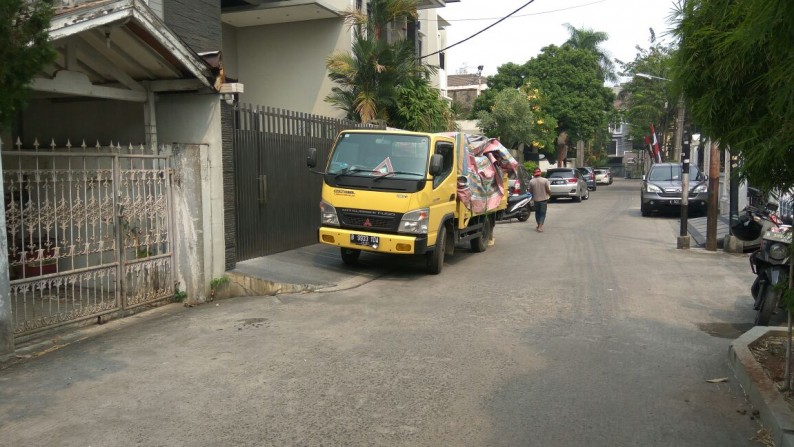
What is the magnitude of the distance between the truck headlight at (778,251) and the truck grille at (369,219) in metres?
5.07

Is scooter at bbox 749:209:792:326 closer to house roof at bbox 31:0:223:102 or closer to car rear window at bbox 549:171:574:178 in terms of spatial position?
house roof at bbox 31:0:223:102

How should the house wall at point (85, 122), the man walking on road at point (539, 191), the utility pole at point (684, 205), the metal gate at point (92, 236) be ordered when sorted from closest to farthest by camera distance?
1. the metal gate at point (92, 236)
2. the house wall at point (85, 122)
3. the utility pole at point (684, 205)
4. the man walking on road at point (539, 191)

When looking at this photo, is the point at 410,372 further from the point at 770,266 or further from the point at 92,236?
the point at 92,236

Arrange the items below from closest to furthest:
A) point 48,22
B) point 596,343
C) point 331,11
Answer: point 48,22 → point 596,343 → point 331,11

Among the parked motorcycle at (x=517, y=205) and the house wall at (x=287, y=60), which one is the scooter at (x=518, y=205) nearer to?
the parked motorcycle at (x=517, y=205)

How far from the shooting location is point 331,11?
18250 mm

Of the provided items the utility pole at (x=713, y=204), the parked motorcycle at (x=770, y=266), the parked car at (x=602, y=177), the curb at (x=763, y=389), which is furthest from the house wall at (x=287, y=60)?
the parked car at (x=602, y=177)

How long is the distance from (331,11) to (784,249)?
14343mm

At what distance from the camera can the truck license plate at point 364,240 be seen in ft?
33.2

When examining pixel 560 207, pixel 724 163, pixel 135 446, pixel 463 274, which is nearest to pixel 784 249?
pixel 463 274

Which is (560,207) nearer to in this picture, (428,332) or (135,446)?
(428,332)

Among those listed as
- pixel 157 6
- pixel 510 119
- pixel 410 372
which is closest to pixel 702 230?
pixel 410 372

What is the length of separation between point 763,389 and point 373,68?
13.7m

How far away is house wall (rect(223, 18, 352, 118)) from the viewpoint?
63.0 feet
